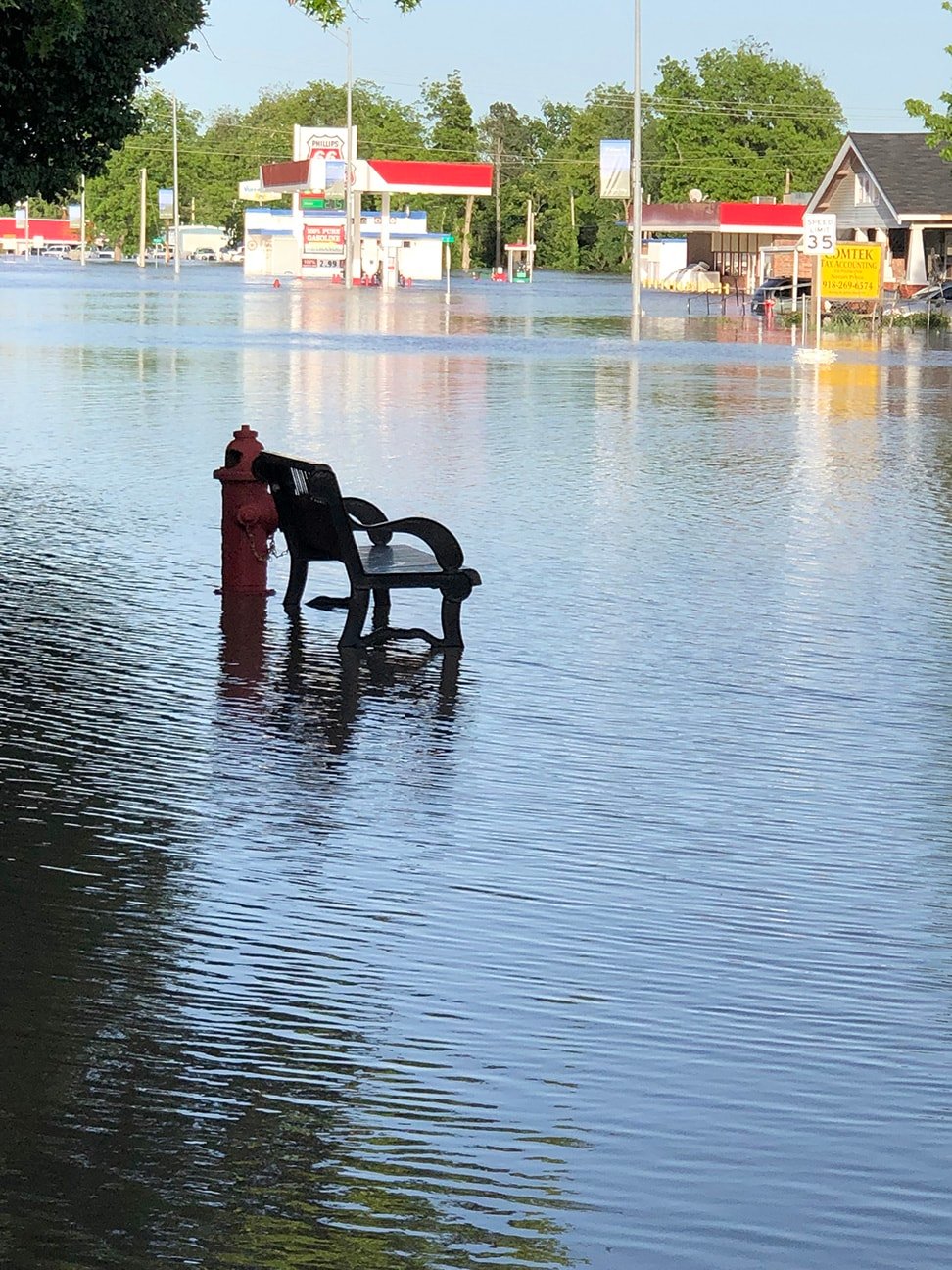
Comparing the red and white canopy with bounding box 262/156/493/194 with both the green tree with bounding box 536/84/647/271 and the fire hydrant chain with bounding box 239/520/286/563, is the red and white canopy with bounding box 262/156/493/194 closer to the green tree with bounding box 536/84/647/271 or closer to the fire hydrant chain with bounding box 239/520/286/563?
the green tree with bounding box 536/84/647/271

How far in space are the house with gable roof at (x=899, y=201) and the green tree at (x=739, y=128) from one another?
2431 inches

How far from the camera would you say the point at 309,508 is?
10742mm

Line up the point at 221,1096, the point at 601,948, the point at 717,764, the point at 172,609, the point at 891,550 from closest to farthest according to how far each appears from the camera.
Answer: the point at 221,1096 < the point at 601,948 < the point at 717,764 < the point at 172,609 < the point at 891,550

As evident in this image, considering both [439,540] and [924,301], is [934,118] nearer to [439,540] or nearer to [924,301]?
[924,301]

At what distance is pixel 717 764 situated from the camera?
8195mm

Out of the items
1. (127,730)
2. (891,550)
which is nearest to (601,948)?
(127,730)

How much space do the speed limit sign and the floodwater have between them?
1282 inches

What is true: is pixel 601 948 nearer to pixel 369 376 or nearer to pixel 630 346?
pixel 369 376

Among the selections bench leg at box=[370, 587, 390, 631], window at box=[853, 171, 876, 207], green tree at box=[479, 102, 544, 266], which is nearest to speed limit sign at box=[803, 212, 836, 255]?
window at box=[853, 171, 876, 207]

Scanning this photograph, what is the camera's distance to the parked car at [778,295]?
63.0 meters

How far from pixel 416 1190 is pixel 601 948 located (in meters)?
1.66

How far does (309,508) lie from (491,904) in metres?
4.72

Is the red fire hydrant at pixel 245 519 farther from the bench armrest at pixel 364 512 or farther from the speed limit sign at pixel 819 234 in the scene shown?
the speed limit sign at pixel 819 234

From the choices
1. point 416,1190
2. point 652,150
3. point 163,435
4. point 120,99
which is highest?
point 652,150
